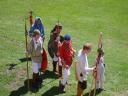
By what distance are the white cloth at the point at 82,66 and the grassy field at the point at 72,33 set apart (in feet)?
6.33

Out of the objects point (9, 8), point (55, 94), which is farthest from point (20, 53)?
point (9, 8)

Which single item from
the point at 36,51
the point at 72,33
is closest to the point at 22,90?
the point at 36,51

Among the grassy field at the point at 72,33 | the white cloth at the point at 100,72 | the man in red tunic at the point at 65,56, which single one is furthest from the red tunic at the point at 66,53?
the grassy field at the point at 72,33

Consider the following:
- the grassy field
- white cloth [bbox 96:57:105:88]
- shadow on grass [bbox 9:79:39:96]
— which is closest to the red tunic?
white cloth [bbox 96:57:105:88]

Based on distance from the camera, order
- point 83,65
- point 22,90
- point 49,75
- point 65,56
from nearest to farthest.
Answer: point 83,65
point 65,56
point 22,90
point 49,75

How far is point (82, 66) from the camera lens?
46.6ft

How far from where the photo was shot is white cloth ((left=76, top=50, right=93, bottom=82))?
14141 mm

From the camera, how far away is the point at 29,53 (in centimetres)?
1603

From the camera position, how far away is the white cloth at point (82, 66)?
14.1 meters

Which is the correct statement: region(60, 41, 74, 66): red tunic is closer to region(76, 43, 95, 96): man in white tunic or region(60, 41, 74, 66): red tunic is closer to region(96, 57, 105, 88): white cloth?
region(96, 57, 105, 88): white cloth

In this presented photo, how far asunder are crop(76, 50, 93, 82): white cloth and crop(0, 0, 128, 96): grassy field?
1.93 meters

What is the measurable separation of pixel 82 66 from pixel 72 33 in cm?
1225

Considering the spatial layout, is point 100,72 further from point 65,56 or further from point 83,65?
point 83,65

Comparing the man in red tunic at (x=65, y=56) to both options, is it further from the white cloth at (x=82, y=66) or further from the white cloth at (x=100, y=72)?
the white cloth at (x=82, y=66)
